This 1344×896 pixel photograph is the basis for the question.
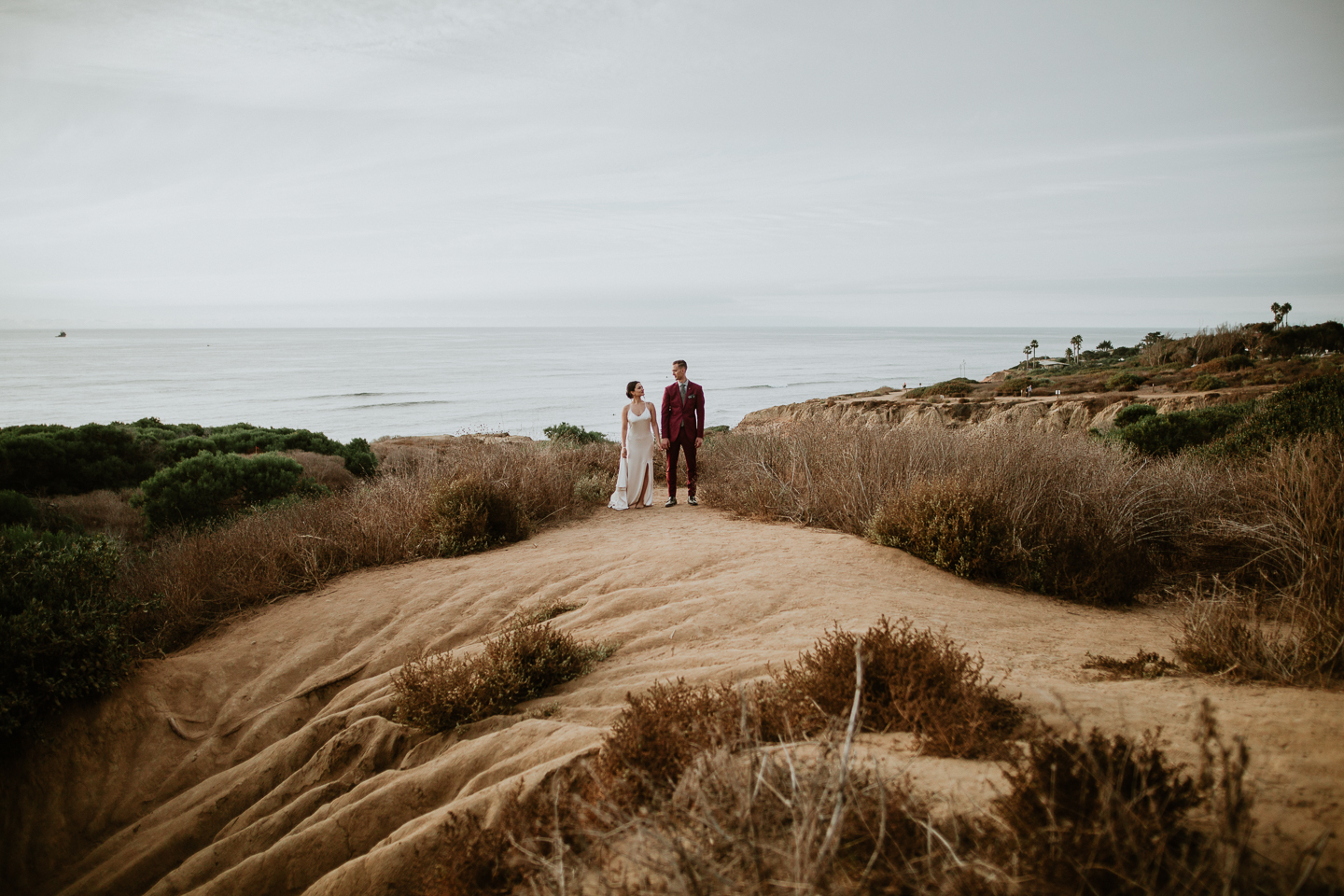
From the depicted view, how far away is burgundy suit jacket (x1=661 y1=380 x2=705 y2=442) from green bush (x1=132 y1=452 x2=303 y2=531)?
21.1 ft

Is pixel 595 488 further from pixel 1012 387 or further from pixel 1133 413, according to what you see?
pixel 1012 387

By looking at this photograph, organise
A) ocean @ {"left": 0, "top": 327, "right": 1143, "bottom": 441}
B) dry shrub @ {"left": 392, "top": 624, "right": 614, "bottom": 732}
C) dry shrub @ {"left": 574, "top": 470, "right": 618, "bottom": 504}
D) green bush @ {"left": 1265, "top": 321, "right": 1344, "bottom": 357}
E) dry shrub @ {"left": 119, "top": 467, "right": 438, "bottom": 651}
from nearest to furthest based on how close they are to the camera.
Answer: dry shrub @ {"left": 392, "top": 624, "right": 614, "bottom": 732} < dry shrub @ {"left": 119, "top": 467, "right": 438, "bottom": 651} < dry shrub @ {"left": 574, "top": 470, "right": 618, "bottom": 504} < green bush @ {"left": 1265, "top": 321, "right": 1344, "bottom": 357} < ocean @ {"left": 0, "top": 327, "right": 1143, "bottom": 441}

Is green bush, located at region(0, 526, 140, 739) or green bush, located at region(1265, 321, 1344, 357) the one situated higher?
green bush, located at region(1265, 321, 1344, 357)

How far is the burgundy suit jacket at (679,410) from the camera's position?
11539 millimetres

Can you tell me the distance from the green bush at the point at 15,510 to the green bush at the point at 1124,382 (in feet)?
96.7

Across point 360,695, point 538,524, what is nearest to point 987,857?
point 360,695

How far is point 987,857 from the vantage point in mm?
2105

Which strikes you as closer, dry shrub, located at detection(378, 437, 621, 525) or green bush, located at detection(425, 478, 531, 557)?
green bush, located at detection(425, 478, 531, 557)

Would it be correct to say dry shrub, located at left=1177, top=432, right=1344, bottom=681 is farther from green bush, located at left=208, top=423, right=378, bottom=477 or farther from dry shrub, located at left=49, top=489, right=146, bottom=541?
green bush, located at left=208, top=423, right=378, bottom=477

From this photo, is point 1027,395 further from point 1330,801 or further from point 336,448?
point 1330,801

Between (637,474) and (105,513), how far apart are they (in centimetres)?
898

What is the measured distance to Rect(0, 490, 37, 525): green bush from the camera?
998 centimetres

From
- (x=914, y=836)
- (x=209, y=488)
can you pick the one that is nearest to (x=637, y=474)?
(x=209, y=488)

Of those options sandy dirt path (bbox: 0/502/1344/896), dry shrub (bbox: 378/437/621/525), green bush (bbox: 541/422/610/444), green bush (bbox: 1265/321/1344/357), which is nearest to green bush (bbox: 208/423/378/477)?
dry shrub (bbox: 378/437/621/525)
